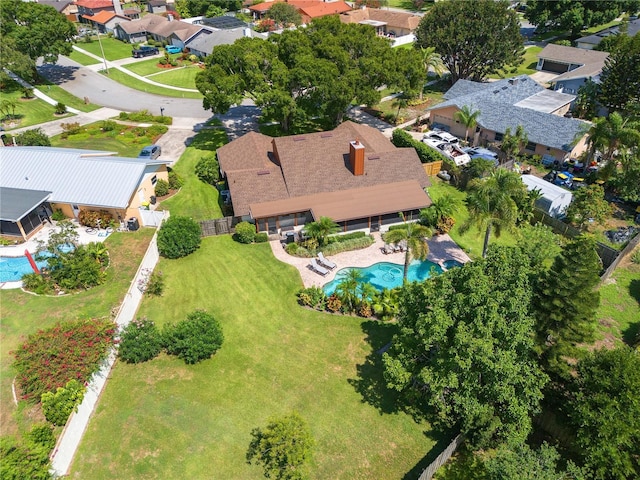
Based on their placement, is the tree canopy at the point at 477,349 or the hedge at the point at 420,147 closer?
the tree canopy at the point at 477,349

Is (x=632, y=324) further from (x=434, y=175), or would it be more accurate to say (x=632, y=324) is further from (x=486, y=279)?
(x=434, y=175)

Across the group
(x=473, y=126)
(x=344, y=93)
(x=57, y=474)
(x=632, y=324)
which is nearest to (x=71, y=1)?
(x=344, y=93)

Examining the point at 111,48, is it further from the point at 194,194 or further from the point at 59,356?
the point at 59,356

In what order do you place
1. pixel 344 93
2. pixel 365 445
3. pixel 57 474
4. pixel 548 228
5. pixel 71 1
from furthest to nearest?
pixel 71 1 < pixel 344 93 < pixel 548 228 < pixel 365 445 < pixel 57 474

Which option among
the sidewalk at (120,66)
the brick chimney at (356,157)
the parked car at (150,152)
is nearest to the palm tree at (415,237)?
the brick chimney at (356,157)

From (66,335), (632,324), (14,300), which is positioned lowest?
(632,324)

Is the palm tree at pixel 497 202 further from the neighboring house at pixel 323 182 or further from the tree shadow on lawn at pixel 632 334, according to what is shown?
the tree shadow on lawn at pixel 632 334

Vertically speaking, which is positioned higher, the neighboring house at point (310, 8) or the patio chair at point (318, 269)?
the neighboring house at point (310, 8)

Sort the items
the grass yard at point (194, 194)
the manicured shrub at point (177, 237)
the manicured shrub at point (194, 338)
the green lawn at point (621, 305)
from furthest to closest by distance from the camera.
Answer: the grass yard at point (194, 194)
the manicured shrub at point (177, 237)
the green lawn at point (621, 305)
the manicured shrub at point (194, 338)

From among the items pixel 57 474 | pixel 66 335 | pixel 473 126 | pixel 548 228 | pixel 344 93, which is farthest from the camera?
pixel 473 126
